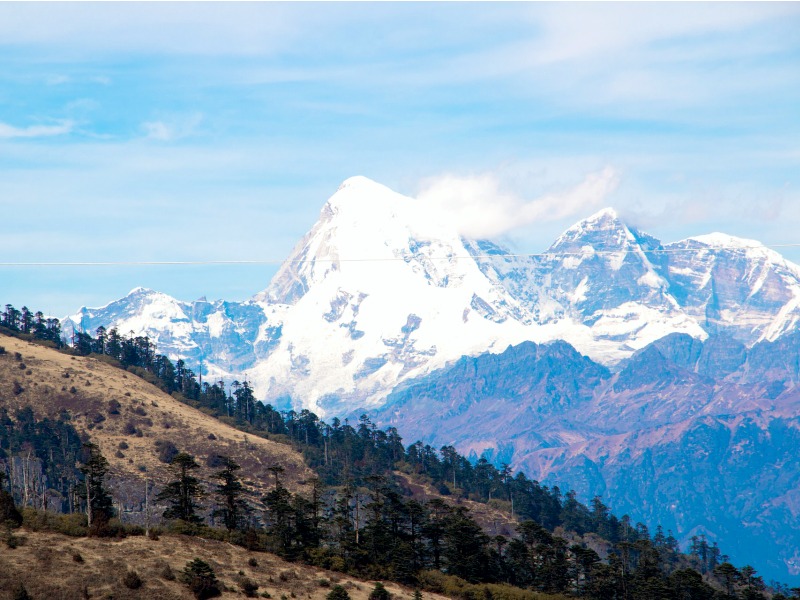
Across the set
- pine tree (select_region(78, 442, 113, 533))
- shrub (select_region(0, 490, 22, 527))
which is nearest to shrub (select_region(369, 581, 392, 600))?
pine tree (select_region(78, 442, 113, 533))

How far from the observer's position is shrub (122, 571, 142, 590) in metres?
89.4

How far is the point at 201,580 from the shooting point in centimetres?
9312

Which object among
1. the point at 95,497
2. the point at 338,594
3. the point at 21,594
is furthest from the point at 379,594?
the point at 21,594

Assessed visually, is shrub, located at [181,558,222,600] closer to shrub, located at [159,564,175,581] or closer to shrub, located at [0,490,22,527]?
shrub, located at [159,564,175,581]

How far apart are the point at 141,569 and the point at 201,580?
514cm

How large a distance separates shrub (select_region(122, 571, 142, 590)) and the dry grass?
35 centimetres

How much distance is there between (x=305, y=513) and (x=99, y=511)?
2751cm

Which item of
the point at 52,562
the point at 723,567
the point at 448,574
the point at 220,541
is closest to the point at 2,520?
the point at 52,562

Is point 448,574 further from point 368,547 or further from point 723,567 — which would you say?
point 723,567

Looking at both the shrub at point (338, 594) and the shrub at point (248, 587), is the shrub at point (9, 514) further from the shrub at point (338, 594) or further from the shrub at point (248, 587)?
the shrub at point (338, 594)

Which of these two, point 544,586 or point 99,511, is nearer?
point 99,511

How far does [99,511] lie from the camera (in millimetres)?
109625

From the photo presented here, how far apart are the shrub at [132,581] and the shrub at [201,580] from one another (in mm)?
4625

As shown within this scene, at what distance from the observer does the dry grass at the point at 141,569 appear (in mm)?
86938
